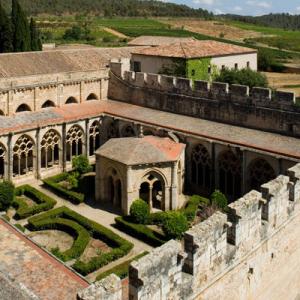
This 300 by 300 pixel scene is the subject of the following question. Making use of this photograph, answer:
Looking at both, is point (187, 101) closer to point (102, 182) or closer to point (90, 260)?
point (102, 182)

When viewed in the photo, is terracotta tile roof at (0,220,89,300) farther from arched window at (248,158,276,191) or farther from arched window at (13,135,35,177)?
arched window at (248,158,276,191)

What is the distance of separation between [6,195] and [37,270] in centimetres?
1143

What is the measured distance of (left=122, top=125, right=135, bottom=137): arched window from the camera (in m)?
34.4

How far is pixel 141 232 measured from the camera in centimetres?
2453

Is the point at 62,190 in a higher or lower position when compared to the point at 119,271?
higher

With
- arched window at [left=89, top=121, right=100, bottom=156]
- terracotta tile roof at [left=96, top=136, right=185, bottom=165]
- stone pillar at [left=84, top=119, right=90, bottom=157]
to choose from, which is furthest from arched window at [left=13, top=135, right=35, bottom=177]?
terracotta tile roof at [left=96, top=136, right=185, bottom=165]

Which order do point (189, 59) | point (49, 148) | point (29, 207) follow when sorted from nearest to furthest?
point (29, 207), point (49, 148), point (189, 59)

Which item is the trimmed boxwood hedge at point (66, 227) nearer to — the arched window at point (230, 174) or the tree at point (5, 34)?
the arched window at point (230, 174)

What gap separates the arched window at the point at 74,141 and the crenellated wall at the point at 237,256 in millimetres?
23023

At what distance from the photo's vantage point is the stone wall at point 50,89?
3303cm

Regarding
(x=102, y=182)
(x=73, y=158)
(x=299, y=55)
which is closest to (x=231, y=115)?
(x=102, y=182)

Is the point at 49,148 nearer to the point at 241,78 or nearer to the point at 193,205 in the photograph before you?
the point at 193,205

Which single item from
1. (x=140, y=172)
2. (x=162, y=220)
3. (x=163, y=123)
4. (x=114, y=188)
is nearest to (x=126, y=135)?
(x=163, y=123)

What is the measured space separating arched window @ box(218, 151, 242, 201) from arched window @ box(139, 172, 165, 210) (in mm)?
4055
